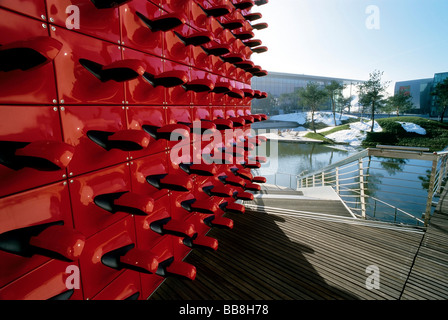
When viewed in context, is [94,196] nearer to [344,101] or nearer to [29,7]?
[29,7]

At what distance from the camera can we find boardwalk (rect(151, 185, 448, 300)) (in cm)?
305

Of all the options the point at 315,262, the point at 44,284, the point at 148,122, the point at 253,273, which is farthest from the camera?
the point at 315,262

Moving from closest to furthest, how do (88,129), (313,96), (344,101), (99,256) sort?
(88,129)
(99,256)
(313,96)
(344,101)

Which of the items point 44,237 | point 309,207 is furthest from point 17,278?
point 309,207

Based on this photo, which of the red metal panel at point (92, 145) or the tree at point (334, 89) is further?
the tree at point (334, 89)

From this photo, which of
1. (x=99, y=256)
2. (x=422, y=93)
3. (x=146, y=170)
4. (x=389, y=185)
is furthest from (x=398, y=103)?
(x=99, y=256)

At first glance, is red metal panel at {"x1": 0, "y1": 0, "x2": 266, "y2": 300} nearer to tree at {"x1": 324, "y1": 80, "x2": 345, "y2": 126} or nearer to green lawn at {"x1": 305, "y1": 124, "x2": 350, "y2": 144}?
green lawn at {"x1": 305, "y1": 124, "x2": 350, "y2": 144}

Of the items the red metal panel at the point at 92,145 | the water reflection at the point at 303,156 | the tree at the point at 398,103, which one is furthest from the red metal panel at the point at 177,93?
the tree at the point at 398,103

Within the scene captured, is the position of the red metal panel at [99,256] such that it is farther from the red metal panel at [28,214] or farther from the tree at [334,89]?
the tree at [334,89]

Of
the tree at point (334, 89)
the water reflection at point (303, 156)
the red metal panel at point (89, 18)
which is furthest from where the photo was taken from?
the tree at point (334, 89)

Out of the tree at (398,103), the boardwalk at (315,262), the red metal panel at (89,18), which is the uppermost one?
the tree at (398,103)

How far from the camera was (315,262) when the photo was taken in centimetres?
366

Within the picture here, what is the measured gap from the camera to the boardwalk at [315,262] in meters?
3.05

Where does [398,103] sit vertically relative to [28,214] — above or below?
above
